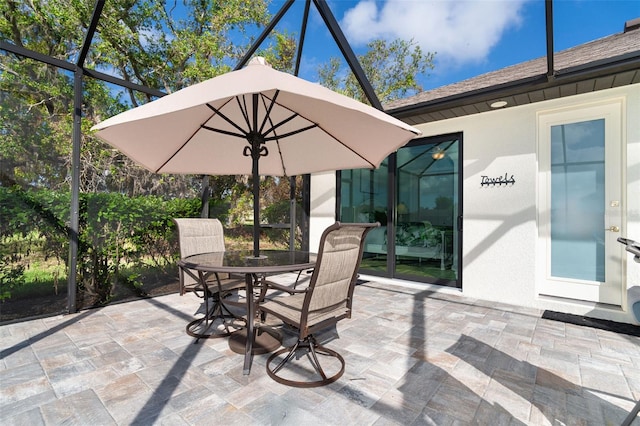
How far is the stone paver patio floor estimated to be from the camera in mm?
1869

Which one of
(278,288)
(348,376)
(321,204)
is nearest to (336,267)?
(278,288)

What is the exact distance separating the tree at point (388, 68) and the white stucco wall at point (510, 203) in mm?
10495

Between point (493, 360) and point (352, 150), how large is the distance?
2.46m

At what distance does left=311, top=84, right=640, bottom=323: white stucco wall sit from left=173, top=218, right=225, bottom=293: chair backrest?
367 centimetres

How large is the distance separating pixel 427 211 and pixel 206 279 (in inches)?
150

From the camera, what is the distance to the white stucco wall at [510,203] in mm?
3701

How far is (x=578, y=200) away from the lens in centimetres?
409

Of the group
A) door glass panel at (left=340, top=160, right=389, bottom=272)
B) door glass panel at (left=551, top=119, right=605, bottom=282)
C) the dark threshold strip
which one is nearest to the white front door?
door glass panel at (left=551, top=119, right=605, bottom=282)

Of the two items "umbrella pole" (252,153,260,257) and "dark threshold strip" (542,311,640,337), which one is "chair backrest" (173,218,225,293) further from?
"dark threshold strip" (542,311,640,337)

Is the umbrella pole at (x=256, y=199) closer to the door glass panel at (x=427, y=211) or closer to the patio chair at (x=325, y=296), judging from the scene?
the patio chair at (x=325, y=296)

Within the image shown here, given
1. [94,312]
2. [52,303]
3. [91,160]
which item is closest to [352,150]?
[94,312]

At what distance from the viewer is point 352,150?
363 cm

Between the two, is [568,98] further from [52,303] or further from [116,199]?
[52,303]

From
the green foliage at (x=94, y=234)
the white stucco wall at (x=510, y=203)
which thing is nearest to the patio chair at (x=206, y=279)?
the green foliage at (x=94, y=234)
